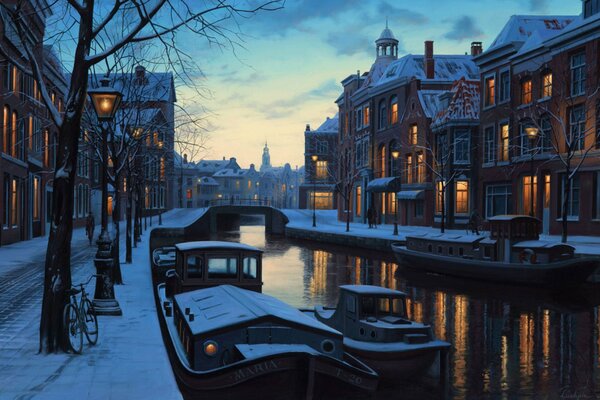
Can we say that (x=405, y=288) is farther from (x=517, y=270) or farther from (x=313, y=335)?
(x=313, y=335)

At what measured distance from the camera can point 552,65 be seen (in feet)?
129

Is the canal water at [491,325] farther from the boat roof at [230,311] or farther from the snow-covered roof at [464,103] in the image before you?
the snow-covered roof at [464,103]

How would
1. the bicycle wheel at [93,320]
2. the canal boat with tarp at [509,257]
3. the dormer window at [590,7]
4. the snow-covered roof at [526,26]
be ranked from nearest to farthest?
the bicycle wheel at [93,320] < the canal boat with tarp at [509,257] < the dormer window at [590,7] < the snow-covered roof at [526,26]

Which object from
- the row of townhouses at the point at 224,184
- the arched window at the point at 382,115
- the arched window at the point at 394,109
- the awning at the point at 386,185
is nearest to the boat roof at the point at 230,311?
the awning at the point at 386,185

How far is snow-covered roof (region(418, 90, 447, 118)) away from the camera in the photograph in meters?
55.4

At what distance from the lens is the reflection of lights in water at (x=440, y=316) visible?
19.0 metres

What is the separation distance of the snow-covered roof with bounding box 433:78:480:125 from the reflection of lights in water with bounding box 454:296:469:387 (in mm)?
27209

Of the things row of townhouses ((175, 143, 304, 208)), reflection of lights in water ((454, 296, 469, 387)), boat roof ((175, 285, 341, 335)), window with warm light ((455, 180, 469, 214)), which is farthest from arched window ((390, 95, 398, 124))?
row of townhouses ((175, 143, 304, 208))

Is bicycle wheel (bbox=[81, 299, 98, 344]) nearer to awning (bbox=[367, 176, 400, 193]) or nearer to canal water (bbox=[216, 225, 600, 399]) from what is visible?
canal water (bbox=[216, 225, 600, 399])

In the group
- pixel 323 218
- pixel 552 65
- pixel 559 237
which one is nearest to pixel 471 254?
pixel 559 237

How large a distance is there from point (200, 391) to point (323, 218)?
6661 cm

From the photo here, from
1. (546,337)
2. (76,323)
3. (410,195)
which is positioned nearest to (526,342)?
(546,337)

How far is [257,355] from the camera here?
9.85 m
